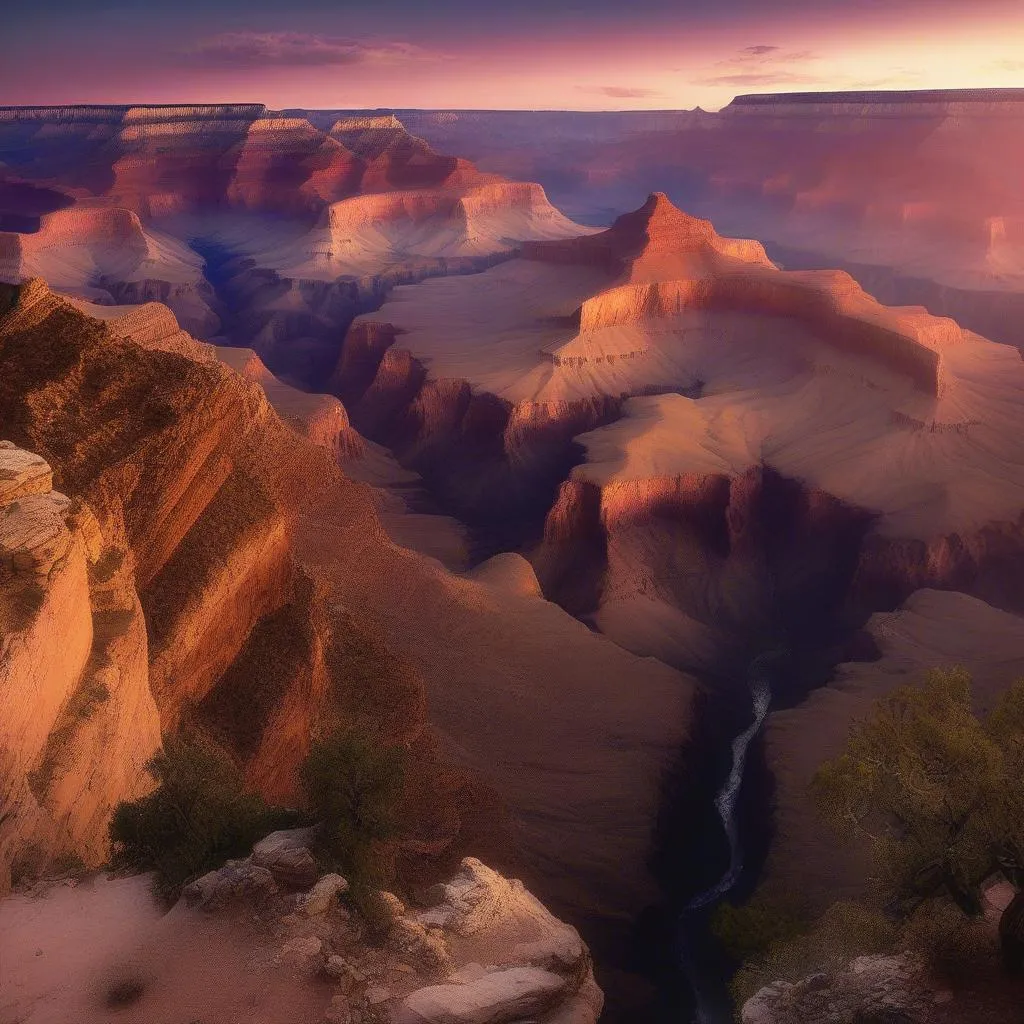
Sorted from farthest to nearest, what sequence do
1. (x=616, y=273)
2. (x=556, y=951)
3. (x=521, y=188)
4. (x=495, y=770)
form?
(x=521, y=188) → (x=616, y=273) → (x=495, y=770) → (x=556, y=951)

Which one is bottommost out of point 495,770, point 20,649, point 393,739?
point 495,770

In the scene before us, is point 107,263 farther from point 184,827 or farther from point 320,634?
point 184,827

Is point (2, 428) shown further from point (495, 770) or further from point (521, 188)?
point (521, 188)

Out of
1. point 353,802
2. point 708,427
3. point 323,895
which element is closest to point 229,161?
point 708,427

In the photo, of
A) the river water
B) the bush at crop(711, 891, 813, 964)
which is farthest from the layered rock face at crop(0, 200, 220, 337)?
the bush at crop(711, 891, 813, 964)

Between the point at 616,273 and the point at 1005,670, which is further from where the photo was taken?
the point at 616,273

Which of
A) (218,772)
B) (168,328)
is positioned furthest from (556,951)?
(168,328)

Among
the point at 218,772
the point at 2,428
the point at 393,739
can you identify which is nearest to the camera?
the point at 218,772

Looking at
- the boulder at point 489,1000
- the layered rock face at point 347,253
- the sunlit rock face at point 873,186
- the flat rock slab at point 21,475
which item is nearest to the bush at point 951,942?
the boulder at point 489,1000
